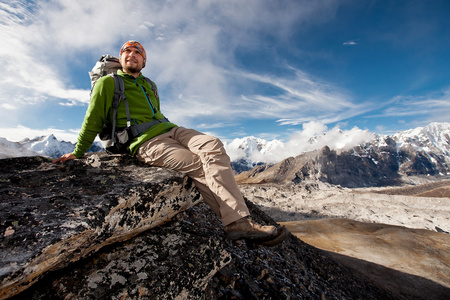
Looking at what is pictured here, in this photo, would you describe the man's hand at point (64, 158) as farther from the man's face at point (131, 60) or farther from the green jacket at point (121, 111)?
the man's face at point (131, 60)

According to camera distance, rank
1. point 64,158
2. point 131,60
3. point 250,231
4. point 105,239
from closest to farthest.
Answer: point 105,239 < point 250,231 < point 64,158 < point 131,60

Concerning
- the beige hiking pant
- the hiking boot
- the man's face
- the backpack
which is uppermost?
the man's face

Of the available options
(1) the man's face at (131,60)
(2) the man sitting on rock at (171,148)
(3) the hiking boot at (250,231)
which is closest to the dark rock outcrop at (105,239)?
(2) the man sitting on rock at (171,148)

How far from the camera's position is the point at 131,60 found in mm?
4793

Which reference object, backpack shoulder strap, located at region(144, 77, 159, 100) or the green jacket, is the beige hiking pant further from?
backpack shoulder strap, located at region(144, 77, 159, 100)

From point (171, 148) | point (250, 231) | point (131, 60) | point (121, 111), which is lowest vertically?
point (250, 231)

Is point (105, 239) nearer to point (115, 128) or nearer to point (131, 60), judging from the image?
point (115, 128)

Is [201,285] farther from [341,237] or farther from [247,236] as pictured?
[341,237]

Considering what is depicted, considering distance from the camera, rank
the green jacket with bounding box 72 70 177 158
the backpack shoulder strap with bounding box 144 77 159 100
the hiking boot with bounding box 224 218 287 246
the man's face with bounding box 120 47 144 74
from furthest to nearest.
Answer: the backpack shoulder strap with bounding box 144 77 159 100 → the man's face with bounding box 120 47 144 74 → the green jacket with bounding box 72 70 177 158 → the hiking boot with bounding box 224 218 287 246

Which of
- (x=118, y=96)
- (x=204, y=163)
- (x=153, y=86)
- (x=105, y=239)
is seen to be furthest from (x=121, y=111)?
(x=105, y=239)

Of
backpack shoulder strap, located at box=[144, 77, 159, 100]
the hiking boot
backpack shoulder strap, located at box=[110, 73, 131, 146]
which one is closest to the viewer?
the hiking boot

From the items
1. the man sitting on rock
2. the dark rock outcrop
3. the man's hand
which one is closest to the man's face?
the man sitting on rock

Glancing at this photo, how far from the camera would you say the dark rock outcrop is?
7.67ft

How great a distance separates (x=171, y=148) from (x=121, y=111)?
1.43 meters
